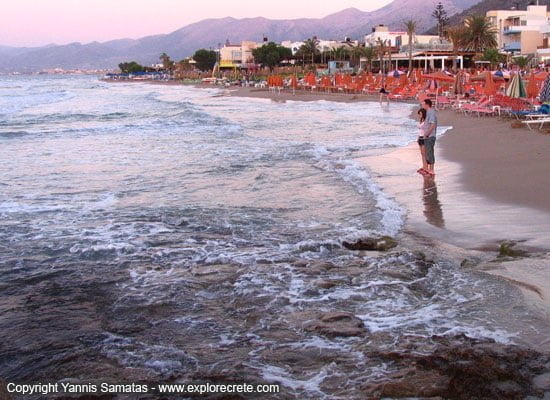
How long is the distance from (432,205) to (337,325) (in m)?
4.32

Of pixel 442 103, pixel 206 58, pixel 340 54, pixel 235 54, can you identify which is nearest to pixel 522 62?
pixel 442 103

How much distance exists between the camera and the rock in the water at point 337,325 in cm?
429

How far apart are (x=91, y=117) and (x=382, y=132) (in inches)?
700

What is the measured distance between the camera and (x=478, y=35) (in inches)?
2662

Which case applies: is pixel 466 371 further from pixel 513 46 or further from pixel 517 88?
pixel 513 46

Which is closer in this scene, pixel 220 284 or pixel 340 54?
pixel 220 284

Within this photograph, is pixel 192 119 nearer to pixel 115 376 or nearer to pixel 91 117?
pixel 91 117

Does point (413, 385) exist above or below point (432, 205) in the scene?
below

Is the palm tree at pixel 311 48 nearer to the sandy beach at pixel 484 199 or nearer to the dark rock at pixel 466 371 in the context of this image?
the sandy beach at pixel 484 199

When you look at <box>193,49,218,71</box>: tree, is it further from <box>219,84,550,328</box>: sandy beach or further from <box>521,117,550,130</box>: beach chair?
<box>219,84,550,328</box>: sandy beach

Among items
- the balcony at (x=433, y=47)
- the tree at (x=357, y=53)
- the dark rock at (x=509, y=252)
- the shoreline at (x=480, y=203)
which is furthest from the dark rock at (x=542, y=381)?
the tree at (x=357, y=53)

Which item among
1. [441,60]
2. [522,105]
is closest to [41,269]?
[522,105]

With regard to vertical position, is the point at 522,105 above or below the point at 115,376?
above

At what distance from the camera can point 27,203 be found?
31.2 ft
